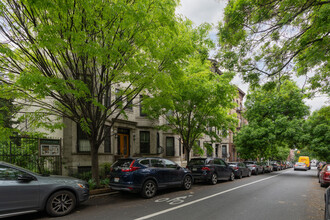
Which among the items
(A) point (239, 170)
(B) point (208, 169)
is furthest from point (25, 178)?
(A) point (239, 170)

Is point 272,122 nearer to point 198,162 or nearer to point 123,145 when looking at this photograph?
point 198,162

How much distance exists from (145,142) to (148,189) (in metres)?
9.82

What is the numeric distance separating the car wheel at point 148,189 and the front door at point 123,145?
25.5 ft

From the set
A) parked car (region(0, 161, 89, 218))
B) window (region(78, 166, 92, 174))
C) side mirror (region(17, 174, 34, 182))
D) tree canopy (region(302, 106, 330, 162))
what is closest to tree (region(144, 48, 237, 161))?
window (region(78, 166, 92, 174))

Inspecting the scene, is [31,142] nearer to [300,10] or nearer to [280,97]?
[300,10]

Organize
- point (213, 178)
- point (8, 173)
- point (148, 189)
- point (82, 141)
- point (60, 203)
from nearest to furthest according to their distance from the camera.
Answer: point (8, 173) → point (60, 203) → point (148, 189) → point (213, 178) → point (82, 141)

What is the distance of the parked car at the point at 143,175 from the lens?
8148mm

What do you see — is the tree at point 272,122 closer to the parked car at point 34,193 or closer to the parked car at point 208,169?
the parked car at point 208,169

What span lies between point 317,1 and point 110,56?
261 inches

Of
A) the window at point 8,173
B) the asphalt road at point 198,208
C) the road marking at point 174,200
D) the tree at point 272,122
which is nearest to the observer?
the window at point 8,173

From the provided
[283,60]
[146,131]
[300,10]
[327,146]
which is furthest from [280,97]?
[300,10]

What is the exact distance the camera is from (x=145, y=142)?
18.3 m

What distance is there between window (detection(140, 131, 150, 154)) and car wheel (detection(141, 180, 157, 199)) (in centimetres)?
926

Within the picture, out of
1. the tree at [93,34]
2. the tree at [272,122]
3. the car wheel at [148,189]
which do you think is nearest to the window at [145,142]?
the tree at [93,34]
